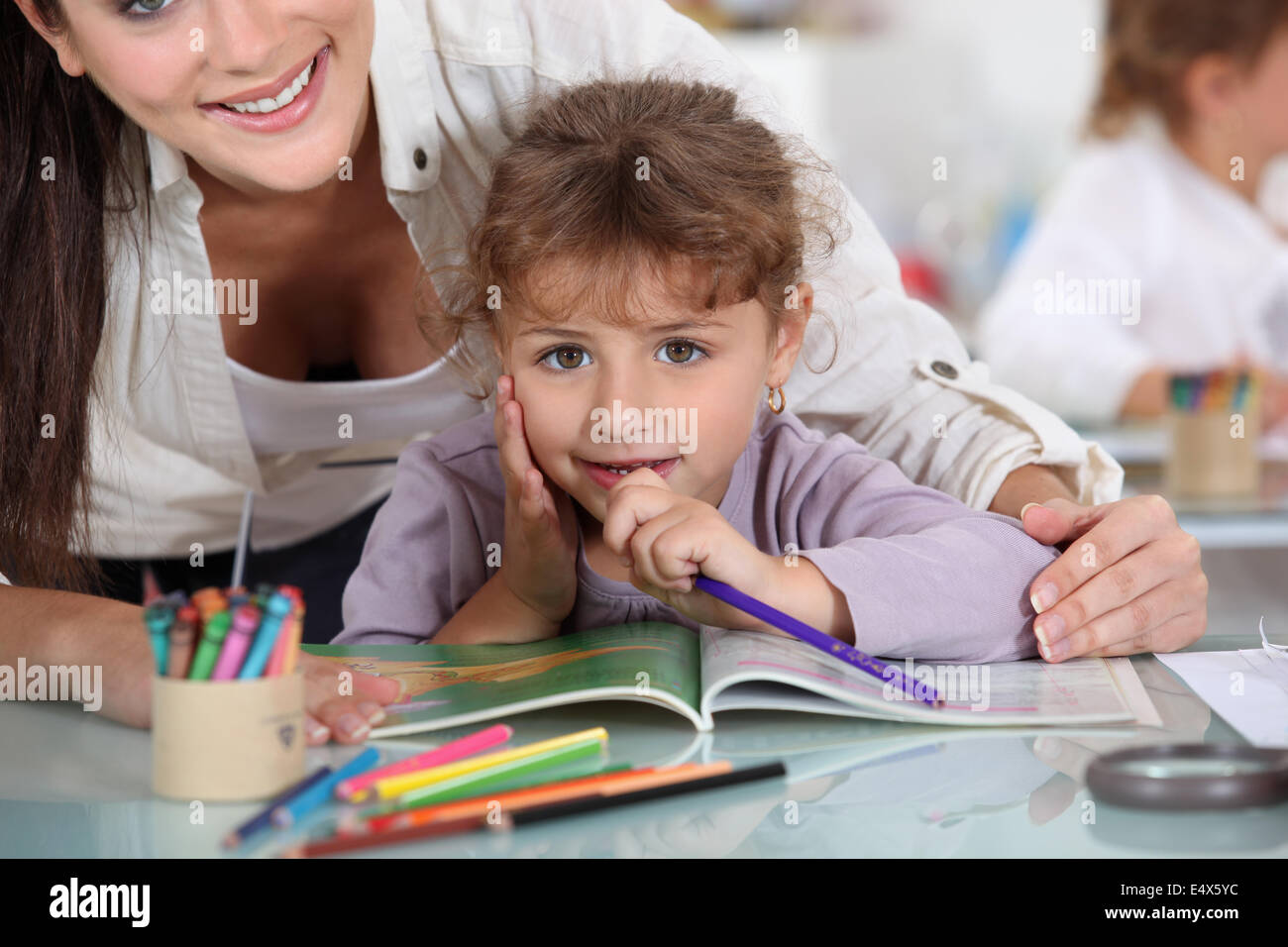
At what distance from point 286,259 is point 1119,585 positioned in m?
0.84

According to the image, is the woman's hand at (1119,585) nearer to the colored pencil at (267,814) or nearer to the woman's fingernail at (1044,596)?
the woman's fingernail at (1044,596)

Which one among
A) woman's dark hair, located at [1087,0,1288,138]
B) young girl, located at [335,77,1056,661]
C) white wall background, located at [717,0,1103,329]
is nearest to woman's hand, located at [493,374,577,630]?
young girl, located at [335,77,1056,661]

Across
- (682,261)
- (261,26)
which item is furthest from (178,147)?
(682,261)

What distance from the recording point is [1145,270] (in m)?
2.73

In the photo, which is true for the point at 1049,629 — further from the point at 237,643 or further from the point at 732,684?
the point at 237,643

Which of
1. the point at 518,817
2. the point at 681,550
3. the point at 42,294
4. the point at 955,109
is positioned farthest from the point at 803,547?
the point at 955,109

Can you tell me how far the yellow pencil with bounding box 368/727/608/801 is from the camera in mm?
605

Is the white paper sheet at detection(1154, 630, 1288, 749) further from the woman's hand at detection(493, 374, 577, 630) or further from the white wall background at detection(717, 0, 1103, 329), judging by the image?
the white wall background at detection(717, 0, 1103, 329)

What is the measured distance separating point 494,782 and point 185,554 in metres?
1.10

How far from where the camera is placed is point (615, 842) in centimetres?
56

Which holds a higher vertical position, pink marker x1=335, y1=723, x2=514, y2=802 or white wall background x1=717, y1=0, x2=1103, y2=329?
white wall background x1=717, y1=0, x2=1103, y2=329

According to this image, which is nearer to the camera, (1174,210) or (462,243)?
(462,243)
